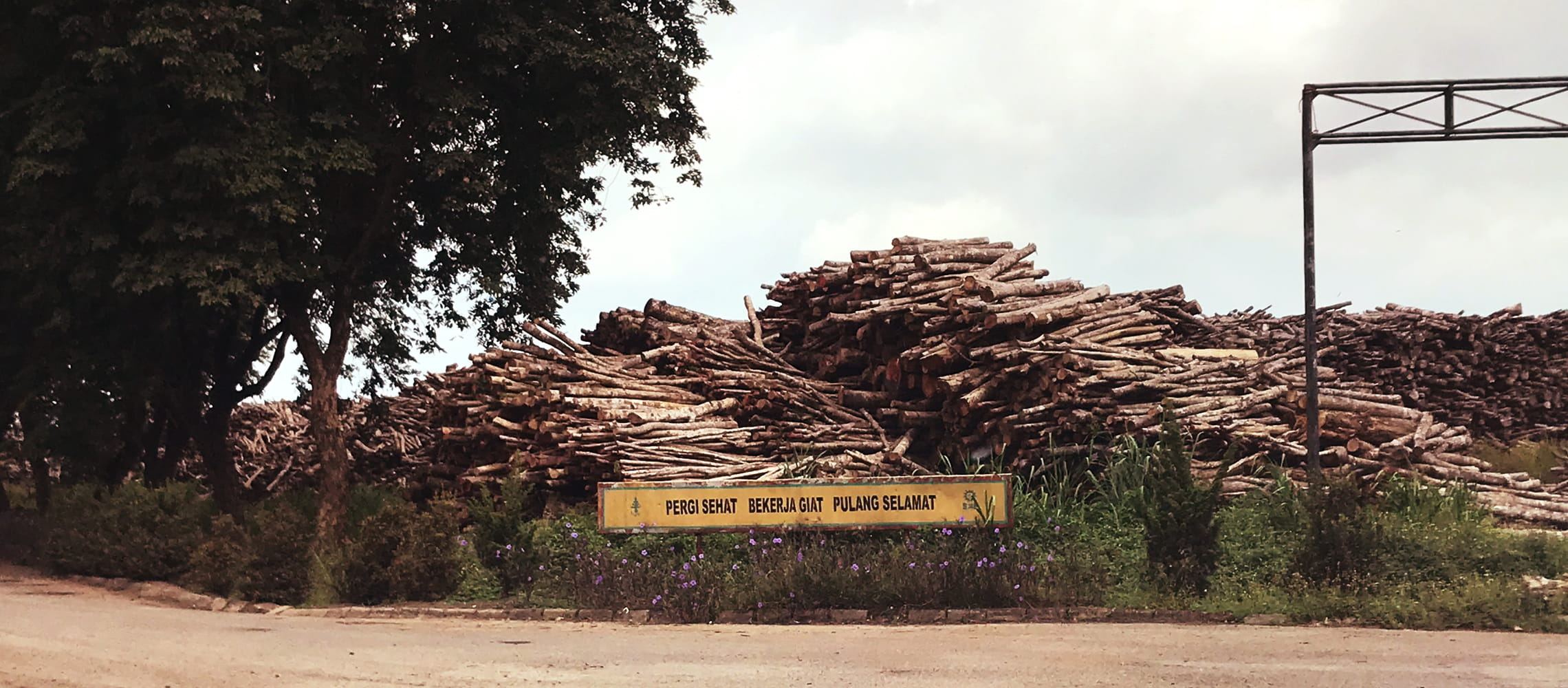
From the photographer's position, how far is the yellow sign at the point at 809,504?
14000mm

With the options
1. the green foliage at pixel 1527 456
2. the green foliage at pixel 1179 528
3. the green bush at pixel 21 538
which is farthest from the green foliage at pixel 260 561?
the green foliage at pixel 1527 456

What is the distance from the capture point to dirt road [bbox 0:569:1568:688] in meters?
9.27

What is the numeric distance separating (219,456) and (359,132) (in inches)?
257

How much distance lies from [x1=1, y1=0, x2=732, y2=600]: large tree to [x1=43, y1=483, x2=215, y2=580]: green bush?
6.10 feet

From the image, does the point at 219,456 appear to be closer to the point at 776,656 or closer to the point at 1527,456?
the point at 776,656

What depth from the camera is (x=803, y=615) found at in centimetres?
1303

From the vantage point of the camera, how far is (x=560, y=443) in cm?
1831

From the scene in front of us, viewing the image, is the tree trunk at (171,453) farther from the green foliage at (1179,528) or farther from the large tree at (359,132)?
the green foliage at (1179,528)

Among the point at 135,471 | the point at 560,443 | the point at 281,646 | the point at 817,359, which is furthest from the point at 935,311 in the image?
the point at 135,471

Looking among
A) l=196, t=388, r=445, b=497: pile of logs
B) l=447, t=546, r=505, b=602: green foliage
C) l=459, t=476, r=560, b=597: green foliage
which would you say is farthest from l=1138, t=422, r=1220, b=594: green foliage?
l=196, t=388, r=445, b=497: pile of logs

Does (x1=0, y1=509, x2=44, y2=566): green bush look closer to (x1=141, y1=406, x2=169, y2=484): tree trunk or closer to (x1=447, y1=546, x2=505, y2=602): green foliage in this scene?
(x1=141, y1=406, x2=169, y2=484): tree trunk

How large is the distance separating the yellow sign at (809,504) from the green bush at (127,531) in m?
6.96

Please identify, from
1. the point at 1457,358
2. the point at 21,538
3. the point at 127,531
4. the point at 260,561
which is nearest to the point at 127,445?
the point at 21,538

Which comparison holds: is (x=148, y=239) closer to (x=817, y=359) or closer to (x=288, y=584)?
(x=288, y=584)
